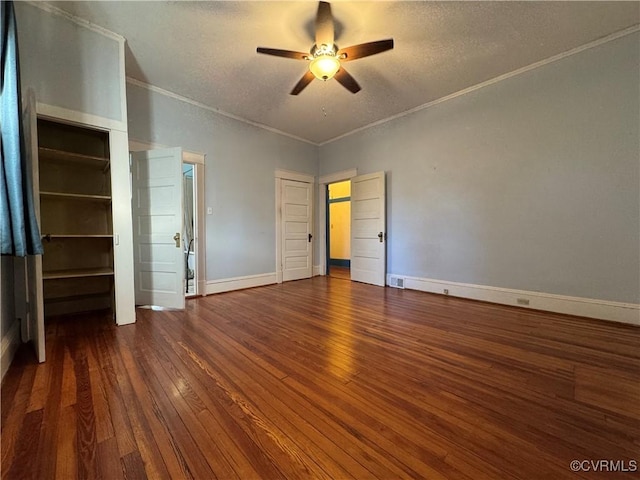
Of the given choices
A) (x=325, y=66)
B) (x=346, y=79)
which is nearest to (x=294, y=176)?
(x=346, y=79)

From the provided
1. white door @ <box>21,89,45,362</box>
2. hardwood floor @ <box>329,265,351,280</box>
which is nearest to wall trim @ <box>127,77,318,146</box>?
white door @ <box>21,89,45,362</box>

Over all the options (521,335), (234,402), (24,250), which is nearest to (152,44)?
(24,250)

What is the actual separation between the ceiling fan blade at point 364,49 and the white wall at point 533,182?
81.7 inches

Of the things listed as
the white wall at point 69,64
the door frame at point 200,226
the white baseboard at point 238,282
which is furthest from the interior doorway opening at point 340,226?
the white wall at point 69,64

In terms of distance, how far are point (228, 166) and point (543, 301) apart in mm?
4850

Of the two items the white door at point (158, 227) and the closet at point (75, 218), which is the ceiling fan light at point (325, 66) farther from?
the closet at point (75, 218)

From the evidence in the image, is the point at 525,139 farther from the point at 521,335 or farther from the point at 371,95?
the point at 521,335

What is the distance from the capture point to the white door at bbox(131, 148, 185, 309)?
10.5 feet

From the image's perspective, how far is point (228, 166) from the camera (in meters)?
4.35

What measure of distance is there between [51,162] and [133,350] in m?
2.49

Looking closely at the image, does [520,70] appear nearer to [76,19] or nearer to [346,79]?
[346,79]

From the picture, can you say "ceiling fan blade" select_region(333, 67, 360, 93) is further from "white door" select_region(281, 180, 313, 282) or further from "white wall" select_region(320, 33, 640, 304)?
"white door" select_region(281, 180, 313, 282)

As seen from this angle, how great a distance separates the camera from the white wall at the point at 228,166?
3617 millimetres

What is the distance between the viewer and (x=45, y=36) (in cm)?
234
